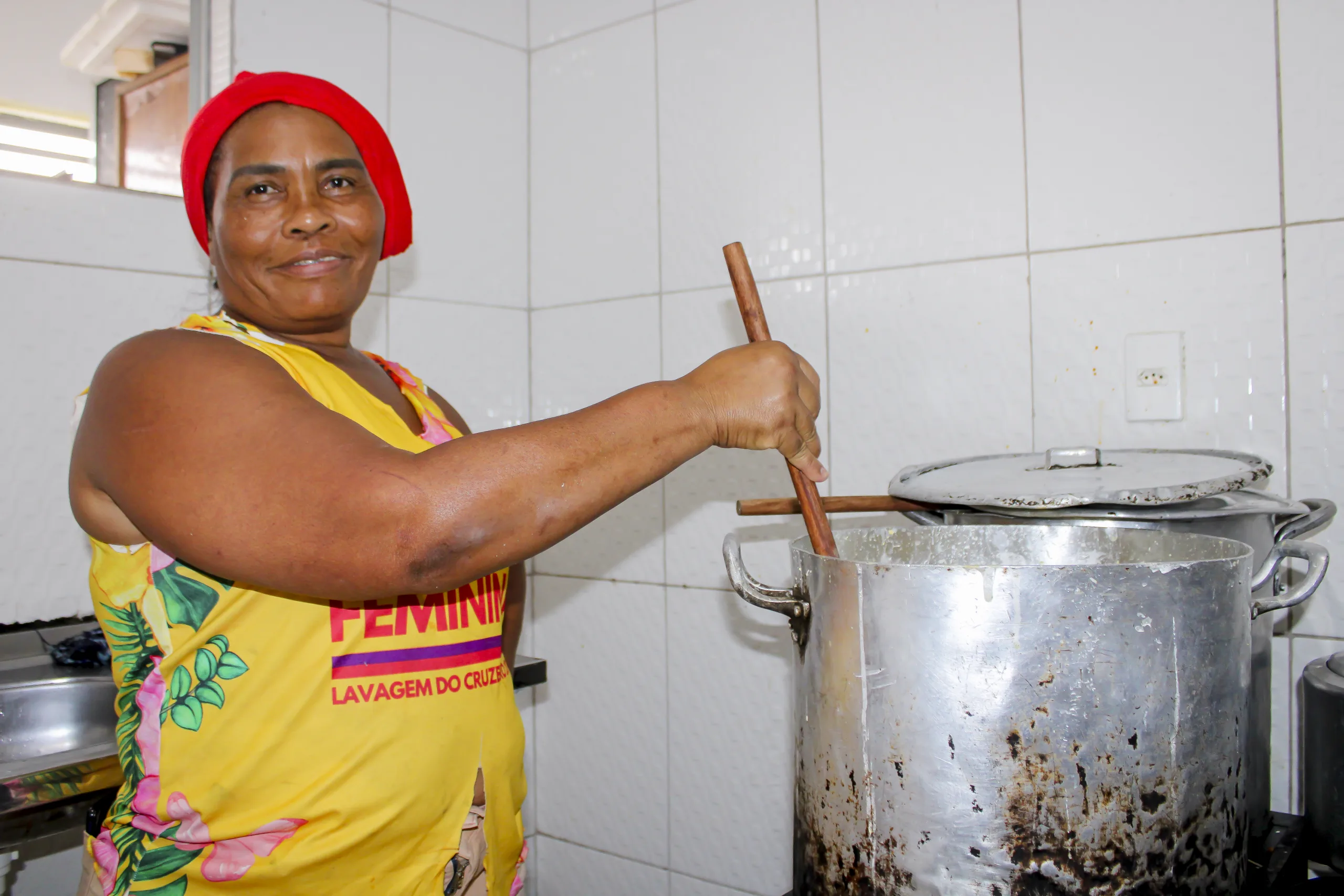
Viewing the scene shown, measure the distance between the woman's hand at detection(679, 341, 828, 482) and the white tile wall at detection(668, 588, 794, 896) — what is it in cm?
74

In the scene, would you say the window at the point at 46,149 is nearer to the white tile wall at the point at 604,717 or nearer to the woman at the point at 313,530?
the woman at the point at 313,530

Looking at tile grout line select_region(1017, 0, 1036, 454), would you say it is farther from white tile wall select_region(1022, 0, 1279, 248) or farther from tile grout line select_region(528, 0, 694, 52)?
tile grout line select_region(528, 0, 694, 52)

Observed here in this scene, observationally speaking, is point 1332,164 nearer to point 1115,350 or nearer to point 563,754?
point 1115,350

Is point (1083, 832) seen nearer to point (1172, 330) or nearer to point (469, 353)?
point (1172, 330)

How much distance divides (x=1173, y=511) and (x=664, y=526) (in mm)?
919

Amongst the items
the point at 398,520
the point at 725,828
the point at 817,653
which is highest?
the point at 398,520

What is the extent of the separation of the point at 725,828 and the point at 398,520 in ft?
3.74

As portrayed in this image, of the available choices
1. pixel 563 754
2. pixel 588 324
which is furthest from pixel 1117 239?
pixel 563 754

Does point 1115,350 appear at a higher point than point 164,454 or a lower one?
higher

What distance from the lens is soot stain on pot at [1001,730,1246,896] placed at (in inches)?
23.1

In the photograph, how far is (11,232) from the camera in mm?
1211

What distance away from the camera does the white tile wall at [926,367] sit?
127 centimetres

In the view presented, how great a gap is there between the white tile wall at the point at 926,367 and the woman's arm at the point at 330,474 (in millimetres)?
677

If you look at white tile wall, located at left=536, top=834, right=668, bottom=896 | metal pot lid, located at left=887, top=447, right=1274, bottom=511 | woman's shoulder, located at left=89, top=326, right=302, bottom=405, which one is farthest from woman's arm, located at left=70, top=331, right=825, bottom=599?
white tile wall, located at left=536, top=834, right=668, bottom=896
